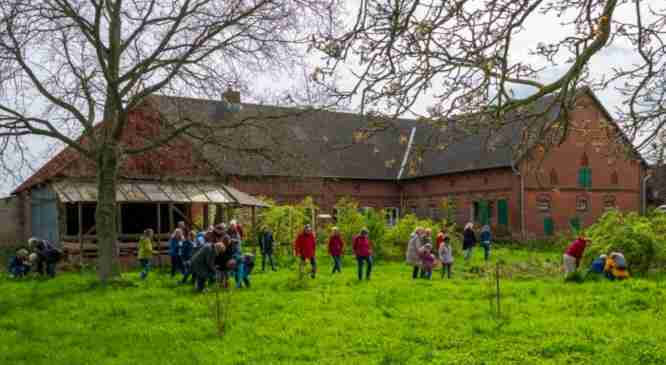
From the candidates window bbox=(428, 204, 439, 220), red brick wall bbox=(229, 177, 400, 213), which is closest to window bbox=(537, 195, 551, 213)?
window bbox=(428, 204, 439, 220)

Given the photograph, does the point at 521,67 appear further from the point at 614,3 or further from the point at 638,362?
the point at 638,362

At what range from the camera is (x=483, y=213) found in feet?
127

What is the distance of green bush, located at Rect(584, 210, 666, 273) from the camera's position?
60.1ft

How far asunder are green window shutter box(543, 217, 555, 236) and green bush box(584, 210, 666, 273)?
17034 mm

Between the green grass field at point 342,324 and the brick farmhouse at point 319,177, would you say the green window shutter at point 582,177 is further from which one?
the green grass field at point 342,324

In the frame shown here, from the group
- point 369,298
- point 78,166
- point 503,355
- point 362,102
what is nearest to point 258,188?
point 78,166

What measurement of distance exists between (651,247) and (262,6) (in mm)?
12054

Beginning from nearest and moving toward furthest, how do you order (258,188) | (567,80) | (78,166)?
(567,80), (78,166), (258,188)

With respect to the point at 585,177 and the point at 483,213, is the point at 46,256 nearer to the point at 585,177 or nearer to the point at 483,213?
the point at 483,213

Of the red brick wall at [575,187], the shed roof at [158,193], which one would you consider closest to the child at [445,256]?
the shed roof at [158,193]

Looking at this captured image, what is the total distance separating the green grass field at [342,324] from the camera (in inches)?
371

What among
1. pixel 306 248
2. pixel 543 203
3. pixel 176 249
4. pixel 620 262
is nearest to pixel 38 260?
pixel 176 249

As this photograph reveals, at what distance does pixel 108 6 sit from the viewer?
17.1m

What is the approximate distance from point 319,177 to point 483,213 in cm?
2162
